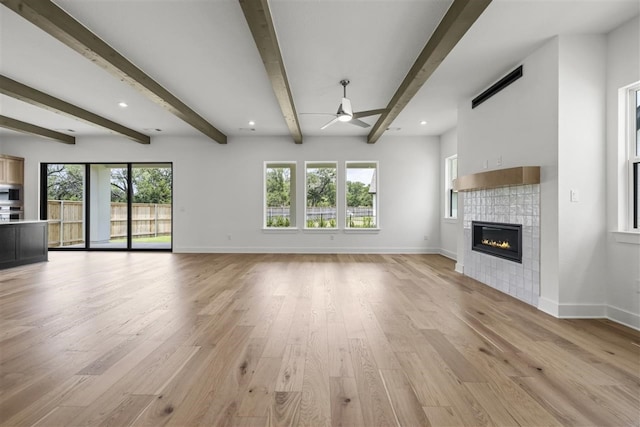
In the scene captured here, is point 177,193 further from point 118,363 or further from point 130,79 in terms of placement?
point 118,363

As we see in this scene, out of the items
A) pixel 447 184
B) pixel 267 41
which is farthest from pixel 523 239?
pixel 447 184

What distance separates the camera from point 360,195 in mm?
7559

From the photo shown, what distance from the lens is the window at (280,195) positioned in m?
7.58

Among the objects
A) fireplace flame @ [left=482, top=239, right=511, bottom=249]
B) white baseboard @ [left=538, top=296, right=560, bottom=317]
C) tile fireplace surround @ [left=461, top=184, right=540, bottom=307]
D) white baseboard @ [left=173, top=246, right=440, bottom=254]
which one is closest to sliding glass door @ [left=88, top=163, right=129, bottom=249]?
white baseboard @ [left=173, top=246, right=440, bottom=254]

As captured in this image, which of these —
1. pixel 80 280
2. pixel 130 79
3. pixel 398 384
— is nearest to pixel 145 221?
pixel 80 280

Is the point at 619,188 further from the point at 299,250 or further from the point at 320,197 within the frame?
the point at 299,250

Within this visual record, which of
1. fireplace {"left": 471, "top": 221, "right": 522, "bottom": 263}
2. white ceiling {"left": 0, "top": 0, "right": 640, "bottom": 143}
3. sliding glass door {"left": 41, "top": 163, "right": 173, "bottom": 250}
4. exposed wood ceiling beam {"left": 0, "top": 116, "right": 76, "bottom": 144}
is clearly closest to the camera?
white ceiling {"left": 0, "top": 0, "right": 640, "bottom": 143}

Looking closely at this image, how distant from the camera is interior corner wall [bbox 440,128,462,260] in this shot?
6.63 m

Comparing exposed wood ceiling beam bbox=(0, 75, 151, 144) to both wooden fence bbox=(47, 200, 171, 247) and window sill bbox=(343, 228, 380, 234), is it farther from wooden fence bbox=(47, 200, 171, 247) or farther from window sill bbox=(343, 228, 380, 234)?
window sill bbox=(343, 228, 380, 234)

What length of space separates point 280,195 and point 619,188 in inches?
240

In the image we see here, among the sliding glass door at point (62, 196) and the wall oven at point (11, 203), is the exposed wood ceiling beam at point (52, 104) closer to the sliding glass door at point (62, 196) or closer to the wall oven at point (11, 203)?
the sliding glass door at point (62, 196)

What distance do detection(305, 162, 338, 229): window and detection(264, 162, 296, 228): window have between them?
0.38 m

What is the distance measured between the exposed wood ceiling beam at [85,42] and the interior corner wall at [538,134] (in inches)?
185

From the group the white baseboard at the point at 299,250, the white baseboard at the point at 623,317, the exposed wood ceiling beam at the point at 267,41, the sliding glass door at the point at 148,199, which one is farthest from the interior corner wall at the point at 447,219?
the sliding glass door at the point at 148,199
